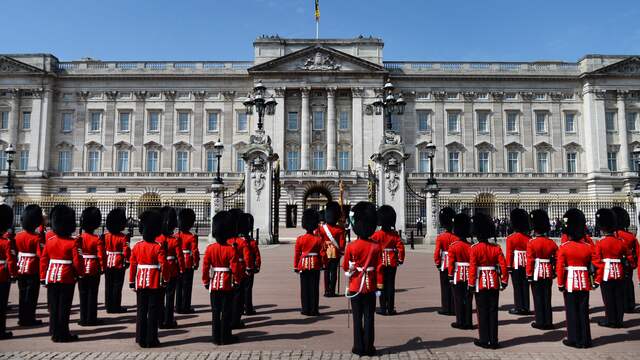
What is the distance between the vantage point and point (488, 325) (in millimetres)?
6766

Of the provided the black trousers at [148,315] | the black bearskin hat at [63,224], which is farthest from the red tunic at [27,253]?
the black trousers at [148,315]

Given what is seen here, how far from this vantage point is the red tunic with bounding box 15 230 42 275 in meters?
8.16

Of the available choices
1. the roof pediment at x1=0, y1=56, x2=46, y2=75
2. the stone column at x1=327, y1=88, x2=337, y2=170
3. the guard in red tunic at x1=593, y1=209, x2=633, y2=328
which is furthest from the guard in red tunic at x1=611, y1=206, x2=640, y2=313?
the roof pediment at x1=0, y1=56, x2=46, y2=75

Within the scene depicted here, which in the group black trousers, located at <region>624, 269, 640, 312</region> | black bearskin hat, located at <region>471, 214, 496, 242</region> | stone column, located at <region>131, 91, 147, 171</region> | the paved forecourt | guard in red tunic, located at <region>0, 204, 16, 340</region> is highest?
stone column, located at <region>131, 91, 147, 171</region>

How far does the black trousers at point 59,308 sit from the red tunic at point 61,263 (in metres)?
0.11

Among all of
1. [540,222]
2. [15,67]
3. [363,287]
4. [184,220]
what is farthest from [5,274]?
[15,67]

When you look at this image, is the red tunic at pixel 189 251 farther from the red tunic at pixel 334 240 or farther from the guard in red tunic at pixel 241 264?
the red tunic at pixel 334 240

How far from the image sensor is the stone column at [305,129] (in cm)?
4893

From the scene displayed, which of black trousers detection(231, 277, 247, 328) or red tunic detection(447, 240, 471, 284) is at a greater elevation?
red tunic detection(447, 240, 471, 284)

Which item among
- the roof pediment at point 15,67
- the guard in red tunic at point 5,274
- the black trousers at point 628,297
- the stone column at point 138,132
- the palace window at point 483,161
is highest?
the roof pediment at point 15,67

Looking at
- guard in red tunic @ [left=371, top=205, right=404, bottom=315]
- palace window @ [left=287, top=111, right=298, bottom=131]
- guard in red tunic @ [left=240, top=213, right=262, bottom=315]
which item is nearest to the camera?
guard in red tunic @ [left=240, top=213, right=262, bottom=315]

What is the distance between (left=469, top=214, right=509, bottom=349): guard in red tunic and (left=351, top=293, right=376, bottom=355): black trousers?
5.17 ft

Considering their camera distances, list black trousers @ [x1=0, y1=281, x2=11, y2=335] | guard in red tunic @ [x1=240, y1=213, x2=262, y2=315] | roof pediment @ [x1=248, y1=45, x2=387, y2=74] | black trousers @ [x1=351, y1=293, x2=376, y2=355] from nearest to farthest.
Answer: black trousers @ [x1=351, y1=293, x2=376, y2=355], black trousers @ [x1=0, y1=281, x2=11, y2=335], guard in red tunic @ [x1=240, y1=213, x2=262, y2=315], roof pediment @ [x1=248, y1=45, x2=387, y2=74]

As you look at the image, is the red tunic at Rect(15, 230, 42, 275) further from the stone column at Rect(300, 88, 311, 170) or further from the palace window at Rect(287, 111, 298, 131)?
the palace window at Rect(287, 111, 298, 131)
